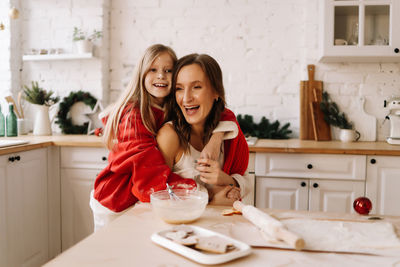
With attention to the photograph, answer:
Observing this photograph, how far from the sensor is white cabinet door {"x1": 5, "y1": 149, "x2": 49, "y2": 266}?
229 cm

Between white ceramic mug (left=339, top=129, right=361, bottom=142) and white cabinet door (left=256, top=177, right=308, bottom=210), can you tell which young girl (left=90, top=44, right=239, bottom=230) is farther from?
white ceramic mug (left=339, top=129, right=361, bottom=142)

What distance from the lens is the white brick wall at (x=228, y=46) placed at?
296cm

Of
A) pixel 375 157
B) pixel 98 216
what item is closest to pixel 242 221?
pixel 98 216

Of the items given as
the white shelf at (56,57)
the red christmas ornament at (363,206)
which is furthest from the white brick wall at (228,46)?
the red christmas ornament at (363,206)

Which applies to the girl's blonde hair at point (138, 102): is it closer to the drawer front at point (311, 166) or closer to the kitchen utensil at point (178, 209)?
the kitchen utensil at point (178, 209)

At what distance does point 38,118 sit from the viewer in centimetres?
307

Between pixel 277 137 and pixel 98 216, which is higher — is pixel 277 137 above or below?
→ above

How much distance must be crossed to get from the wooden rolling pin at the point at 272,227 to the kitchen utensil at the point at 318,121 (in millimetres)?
2074

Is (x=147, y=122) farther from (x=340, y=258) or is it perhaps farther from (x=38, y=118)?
(x=38, y=118)

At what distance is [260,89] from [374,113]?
38.2 inches

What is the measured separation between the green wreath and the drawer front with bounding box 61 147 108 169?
0.59 meters

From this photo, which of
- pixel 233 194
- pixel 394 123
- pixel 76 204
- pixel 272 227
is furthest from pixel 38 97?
pixel 394 123

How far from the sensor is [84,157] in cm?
268

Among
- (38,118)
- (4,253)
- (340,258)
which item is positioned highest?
(38,118)
